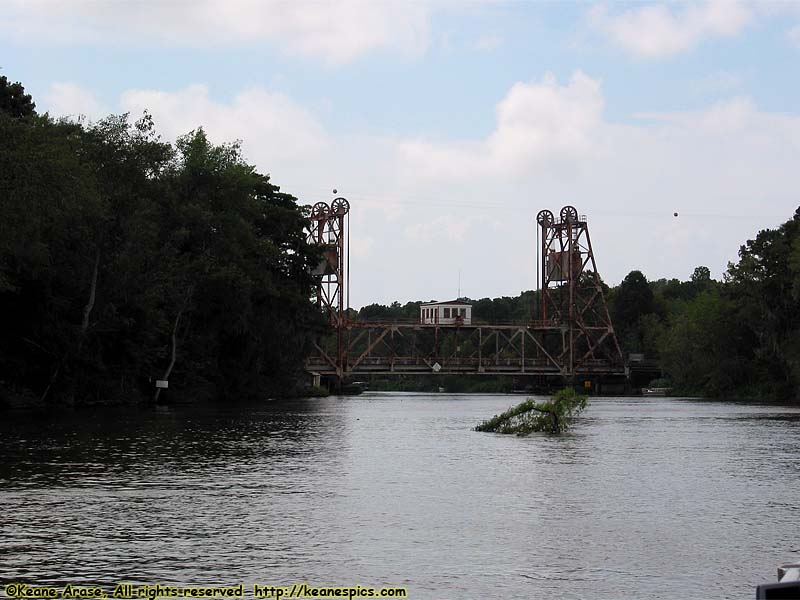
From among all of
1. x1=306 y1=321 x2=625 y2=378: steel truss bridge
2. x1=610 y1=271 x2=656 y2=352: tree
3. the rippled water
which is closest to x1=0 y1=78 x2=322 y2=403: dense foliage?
the rippled water

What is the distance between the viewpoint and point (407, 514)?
21.0 m

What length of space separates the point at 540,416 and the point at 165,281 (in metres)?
34.7

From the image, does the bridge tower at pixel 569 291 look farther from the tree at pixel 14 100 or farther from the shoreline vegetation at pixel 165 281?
the tree at pixel 14 100

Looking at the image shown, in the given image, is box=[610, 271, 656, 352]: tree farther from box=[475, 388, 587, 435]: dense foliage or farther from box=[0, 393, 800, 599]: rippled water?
box=[0, 393, 800, 599]: rippled water

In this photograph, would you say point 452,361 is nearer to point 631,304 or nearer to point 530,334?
point 530,334

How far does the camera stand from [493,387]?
186 meters

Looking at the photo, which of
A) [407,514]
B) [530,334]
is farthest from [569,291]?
[407,514]

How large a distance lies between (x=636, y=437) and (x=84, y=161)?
36.6 metres

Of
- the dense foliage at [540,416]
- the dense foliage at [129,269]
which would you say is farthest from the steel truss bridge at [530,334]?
the dense foliage at [540,416]

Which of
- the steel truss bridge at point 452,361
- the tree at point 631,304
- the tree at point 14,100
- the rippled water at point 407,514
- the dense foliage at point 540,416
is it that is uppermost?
the tree at point 14,100

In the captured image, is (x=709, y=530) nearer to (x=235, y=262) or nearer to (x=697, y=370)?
(x=235, y=262)

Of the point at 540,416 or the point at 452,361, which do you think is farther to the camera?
the point at 452,361

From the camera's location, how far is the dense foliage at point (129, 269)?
53.1 m

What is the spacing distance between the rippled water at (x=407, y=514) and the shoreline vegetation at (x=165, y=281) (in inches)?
789
